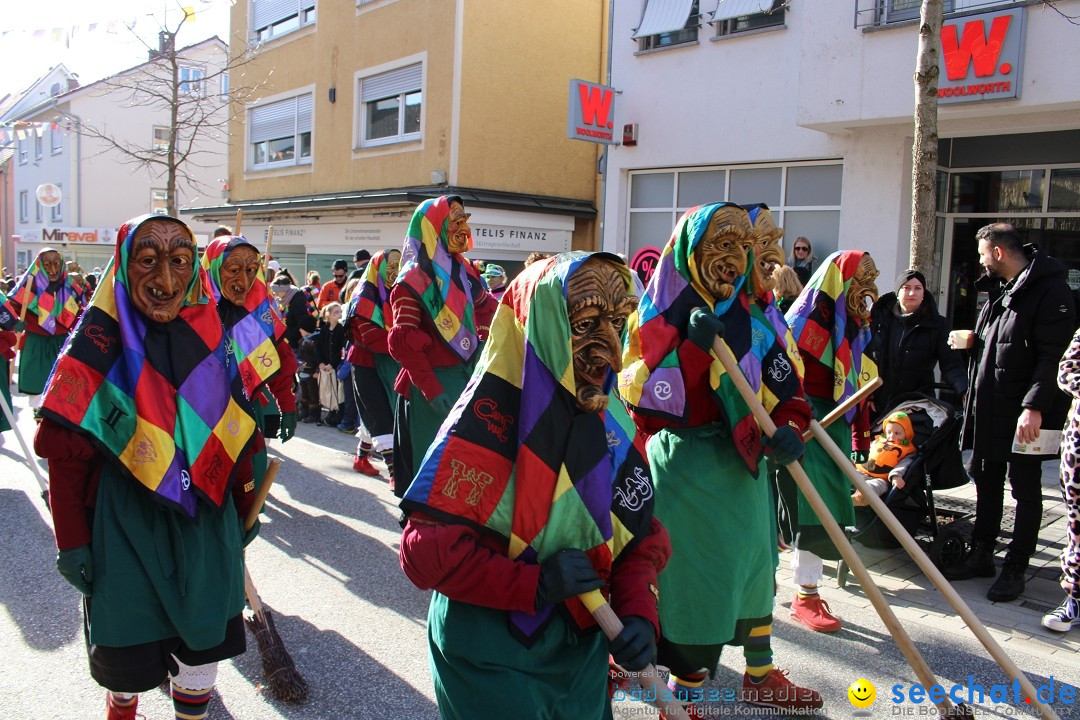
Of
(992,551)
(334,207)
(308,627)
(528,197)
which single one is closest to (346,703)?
(308,627)

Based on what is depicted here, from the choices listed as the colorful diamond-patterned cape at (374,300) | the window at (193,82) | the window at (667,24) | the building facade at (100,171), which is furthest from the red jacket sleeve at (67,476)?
the building facade at (100,171)

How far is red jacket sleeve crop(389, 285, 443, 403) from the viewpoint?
16.9 ft

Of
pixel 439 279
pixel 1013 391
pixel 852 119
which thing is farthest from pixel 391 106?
pixel 1013 391

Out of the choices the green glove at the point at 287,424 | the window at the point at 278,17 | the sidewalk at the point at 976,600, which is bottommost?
the sidewalk at the point at 976,600

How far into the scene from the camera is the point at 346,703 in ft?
12.6

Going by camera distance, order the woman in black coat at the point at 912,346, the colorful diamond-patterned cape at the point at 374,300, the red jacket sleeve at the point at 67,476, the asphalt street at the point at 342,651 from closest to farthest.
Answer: the red jacket sleeve at the point at 67,476 → the asphalt street at the point at 342,651 → the woman in black coat at the point at 912,346 → the colorful diamond-patterned cape at the point at 374,300

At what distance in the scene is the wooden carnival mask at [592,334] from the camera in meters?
2.07

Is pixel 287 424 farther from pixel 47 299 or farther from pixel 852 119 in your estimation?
pixel 852 119

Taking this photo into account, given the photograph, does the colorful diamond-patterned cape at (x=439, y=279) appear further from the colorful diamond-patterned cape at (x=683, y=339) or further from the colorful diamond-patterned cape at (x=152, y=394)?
the colorful diamond-patterned cape at (x=152, y=394)

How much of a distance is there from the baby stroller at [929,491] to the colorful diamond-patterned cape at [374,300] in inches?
144

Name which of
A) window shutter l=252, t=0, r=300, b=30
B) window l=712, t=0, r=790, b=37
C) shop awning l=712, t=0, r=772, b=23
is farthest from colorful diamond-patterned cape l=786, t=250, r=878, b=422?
window shutter l=252, t=0, r=300, b=30

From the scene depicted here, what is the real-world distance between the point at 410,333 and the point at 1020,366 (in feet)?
12.0

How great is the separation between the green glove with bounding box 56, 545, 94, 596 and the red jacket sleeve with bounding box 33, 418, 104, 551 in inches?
0.9

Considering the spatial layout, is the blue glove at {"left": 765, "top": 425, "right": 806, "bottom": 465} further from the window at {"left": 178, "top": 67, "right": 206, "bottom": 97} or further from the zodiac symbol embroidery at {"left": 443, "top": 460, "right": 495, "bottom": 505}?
the window at {"left": 178, "top": 67, "right": 206, "bottom": 97}
